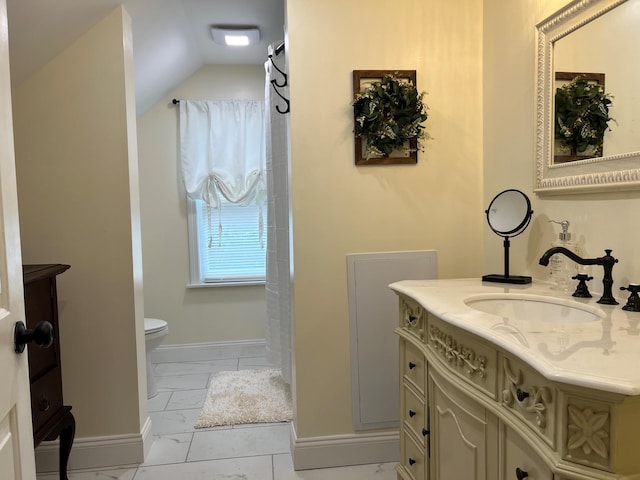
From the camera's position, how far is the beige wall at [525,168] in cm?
A: 146

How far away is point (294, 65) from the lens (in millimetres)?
2141

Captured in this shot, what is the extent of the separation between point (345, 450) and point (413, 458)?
0.64 m

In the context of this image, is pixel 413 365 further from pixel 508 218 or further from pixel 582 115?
pixel 582 115

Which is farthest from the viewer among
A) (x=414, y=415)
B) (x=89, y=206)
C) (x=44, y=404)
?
(x=89, y=206)

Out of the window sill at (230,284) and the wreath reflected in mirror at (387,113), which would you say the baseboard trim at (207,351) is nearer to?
the window sill at (230,284)

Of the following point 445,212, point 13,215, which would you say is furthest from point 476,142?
point 13,215

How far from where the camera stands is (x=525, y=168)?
1929 mm

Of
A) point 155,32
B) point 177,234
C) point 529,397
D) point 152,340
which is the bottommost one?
point 152,340

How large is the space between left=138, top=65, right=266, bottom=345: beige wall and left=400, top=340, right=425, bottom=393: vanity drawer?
7.20 ft

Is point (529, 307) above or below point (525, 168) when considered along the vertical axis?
below

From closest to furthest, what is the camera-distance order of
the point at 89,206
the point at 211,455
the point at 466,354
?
1. the point at 466,354
2. the point at 89,206
3. the point at 211,455

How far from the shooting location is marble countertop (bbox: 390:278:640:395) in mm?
810

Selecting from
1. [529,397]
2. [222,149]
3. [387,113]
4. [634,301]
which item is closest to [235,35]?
[222,149]

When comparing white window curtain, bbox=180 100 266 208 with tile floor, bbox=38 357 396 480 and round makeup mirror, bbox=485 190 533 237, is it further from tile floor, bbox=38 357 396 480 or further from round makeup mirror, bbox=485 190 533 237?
round makeup mirror, bbox=485 190 533 237
